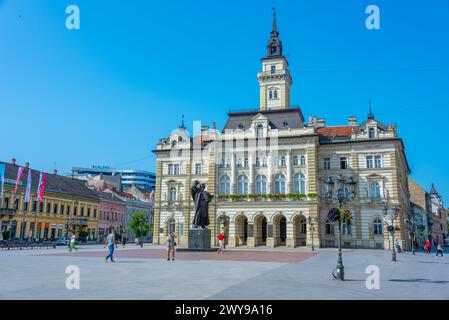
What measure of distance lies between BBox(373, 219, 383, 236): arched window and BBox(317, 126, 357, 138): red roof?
1308 cm

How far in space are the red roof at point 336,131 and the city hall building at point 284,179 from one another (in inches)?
5.6

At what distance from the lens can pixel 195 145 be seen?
197ft

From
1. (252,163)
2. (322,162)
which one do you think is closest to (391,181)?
(322,162)

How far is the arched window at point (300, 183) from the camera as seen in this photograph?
52.1 metres

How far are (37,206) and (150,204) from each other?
3935cm

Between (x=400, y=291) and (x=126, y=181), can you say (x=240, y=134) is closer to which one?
(x=400, y=291)

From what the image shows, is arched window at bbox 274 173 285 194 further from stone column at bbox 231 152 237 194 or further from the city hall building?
stone column at bbox 231 152 237 194

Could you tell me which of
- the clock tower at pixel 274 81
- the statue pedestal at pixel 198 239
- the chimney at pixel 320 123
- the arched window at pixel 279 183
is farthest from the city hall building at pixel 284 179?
the statue pedestal at pixel 198 239

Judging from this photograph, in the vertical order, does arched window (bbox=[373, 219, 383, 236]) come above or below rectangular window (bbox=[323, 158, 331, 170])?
below

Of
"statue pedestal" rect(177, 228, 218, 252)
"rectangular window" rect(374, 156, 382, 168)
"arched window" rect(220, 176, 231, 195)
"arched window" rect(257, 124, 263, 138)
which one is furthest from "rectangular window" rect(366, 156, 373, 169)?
"statue pedestal" rect(177, 228, 218, 252)

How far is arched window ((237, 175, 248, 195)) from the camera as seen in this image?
2158 inches

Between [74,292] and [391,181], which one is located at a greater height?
[391,181]

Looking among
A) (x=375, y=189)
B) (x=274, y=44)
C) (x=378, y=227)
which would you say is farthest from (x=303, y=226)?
(x=274, y=44)

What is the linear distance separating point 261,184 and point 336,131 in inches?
578
